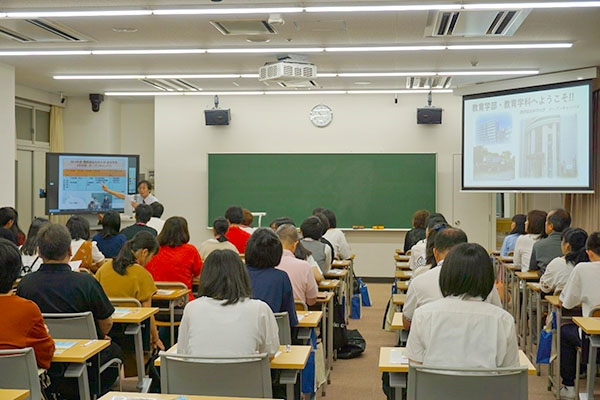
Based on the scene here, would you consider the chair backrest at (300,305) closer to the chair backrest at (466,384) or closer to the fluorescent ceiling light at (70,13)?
the chair backrest at (466,384)

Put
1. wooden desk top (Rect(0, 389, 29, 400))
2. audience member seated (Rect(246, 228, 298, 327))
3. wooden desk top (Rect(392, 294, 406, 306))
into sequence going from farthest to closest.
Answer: wooden desk top (Rect(392, 294, 406, 306)) → audience member seated (Rect(246, 228, 298, 327)) → wooden desk top (Rect(0, 389, 29, 400))

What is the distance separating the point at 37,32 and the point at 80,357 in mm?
5058

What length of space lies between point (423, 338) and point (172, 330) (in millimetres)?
3175

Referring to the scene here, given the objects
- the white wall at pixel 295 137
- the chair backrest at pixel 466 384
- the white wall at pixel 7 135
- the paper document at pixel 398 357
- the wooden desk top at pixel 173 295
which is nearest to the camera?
the chair backrest at pixel 466 384

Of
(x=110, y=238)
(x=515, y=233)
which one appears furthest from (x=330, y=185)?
(x=110, y=238)

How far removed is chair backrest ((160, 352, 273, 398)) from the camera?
299cm

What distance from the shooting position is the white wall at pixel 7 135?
368 inches

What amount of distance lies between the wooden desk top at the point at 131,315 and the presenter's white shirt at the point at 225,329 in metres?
1.22

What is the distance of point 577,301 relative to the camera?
4922mm

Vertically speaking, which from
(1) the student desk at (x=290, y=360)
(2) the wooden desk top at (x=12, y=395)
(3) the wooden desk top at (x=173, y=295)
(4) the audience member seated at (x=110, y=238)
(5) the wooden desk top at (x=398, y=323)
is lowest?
(3) the wooden desk top at (x=173, y=295)

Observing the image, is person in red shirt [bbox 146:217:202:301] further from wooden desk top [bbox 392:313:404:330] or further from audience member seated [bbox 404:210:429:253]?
audience member seated [bbox 404:210:429:253]

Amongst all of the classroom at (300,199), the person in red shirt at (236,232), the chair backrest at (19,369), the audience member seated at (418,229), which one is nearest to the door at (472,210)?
the classroom at (300,199)

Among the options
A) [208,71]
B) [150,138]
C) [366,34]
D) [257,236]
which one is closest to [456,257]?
[257,236]

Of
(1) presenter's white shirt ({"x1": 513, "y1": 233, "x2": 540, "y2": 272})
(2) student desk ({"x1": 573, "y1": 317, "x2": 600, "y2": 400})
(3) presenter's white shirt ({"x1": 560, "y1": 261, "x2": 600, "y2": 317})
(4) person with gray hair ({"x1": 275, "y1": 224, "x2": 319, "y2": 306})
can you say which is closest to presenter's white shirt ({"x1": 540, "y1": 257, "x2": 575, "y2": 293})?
(3) presenter's white shirt ({"x1": 560, "y1": 261, "x2": 600, "y2": 317})
